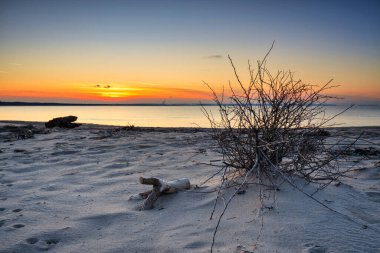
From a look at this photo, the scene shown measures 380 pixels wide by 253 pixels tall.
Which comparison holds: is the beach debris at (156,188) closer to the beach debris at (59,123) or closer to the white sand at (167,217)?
the white sand at (167,217)

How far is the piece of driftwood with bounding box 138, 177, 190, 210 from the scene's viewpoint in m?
3.03

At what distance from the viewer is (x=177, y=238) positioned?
2332 millimetres

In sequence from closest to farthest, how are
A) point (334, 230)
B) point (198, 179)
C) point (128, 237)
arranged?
point (334, 230)
point (128, 237)
point (198, 179)

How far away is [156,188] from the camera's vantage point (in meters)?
3.12

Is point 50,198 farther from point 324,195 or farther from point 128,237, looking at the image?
point 324,195

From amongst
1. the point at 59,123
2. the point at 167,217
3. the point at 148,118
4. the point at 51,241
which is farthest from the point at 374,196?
the point at 148,118

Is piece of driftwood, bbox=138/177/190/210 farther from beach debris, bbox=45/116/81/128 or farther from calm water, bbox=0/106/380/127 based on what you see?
beach debris, bbox=45/116/81/128

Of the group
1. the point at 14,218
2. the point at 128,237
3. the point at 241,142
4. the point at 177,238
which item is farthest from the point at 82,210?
the point at 241,142

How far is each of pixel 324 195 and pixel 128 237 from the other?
175cm

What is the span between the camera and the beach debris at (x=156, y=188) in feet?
9.94

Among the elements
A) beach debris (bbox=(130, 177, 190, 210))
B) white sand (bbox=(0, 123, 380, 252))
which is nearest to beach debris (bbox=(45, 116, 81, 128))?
white sand (bbox=(0, 123, 380, 252))

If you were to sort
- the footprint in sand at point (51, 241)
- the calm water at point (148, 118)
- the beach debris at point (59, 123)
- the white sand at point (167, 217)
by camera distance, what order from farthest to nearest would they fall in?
the calm water at point (148, 118) → the beach debris at point (59, 123) → the footprint in sand at point (51, 241) → the white sand at point (167, 217)

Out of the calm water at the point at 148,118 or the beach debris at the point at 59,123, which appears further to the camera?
the calm water at the point at 148,118

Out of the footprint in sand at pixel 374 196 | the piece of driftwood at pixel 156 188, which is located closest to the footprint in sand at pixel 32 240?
the piece of driftwood at pixel 156 188
